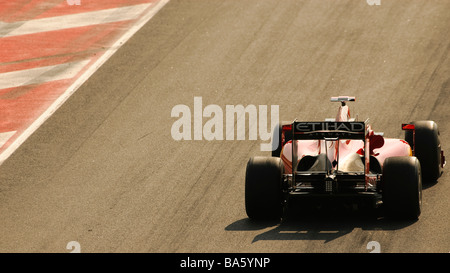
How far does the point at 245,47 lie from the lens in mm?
21031

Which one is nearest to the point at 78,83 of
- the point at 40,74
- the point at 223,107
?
the point at 40,74

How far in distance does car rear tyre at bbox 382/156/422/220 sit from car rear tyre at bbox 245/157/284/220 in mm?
1489

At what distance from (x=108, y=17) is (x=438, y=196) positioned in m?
12.1

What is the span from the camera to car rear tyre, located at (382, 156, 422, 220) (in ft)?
40.7

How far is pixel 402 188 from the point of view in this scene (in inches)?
488

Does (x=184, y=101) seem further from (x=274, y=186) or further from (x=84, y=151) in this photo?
(x=274, y=186)

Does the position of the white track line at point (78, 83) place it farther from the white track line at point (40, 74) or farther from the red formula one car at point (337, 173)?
the red formula one car at point (337, 173)

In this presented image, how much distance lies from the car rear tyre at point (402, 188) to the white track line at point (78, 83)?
7.61 meters

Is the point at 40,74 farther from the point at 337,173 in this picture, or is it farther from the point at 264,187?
the point at 337,173

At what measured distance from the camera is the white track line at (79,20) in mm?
22703

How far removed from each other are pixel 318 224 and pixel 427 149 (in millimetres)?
2645

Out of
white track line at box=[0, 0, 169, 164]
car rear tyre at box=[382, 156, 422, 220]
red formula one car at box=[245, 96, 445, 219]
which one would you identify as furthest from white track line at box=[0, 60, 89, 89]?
car rear tyre at box=[382, 156, 422, 220]

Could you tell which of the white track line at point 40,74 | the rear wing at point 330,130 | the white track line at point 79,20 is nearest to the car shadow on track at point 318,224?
the rear wing at point 330,130

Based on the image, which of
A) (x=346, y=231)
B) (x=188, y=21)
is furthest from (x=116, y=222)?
(x=188, y=21)
